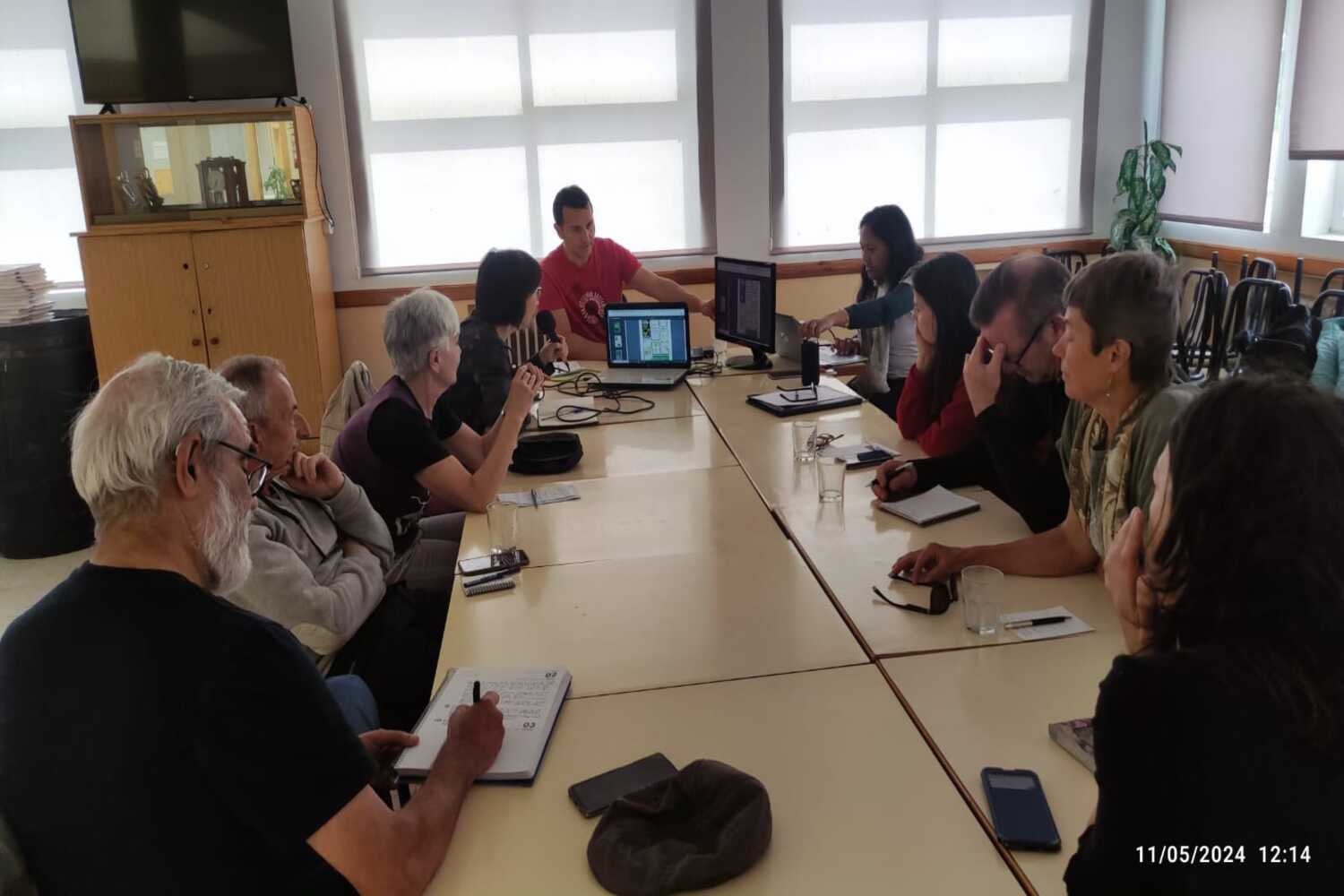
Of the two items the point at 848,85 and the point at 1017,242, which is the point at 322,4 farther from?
the point at 1017,242

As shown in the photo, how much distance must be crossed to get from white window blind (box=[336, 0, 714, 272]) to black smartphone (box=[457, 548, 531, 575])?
3.87 metres

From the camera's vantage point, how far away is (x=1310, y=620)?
0.98 metres

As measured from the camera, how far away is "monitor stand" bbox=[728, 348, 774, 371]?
4336mm

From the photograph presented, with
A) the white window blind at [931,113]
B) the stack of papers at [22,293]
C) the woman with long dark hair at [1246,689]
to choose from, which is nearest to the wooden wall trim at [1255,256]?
the white window blind at [931,113]

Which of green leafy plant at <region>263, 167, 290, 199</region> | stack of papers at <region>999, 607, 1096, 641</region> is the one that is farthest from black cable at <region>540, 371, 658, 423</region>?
green leafy plant at <region>263, 167, 290, 199</region>

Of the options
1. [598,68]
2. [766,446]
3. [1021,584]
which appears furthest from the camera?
[598,68]

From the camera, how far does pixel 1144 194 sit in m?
5.89

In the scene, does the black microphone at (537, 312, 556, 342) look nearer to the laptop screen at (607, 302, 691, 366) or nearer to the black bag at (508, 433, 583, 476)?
the laptop screen at (607, 302, 691, 366)

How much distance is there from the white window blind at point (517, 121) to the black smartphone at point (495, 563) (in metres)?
3.87

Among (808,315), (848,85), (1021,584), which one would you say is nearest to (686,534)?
(1021,584)

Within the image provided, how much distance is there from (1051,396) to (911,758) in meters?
1.40

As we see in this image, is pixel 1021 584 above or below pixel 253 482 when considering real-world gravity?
below

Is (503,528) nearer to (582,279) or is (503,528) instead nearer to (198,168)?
(582,279)

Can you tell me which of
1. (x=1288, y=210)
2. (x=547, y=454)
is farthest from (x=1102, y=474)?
(x=1288, y=210)
